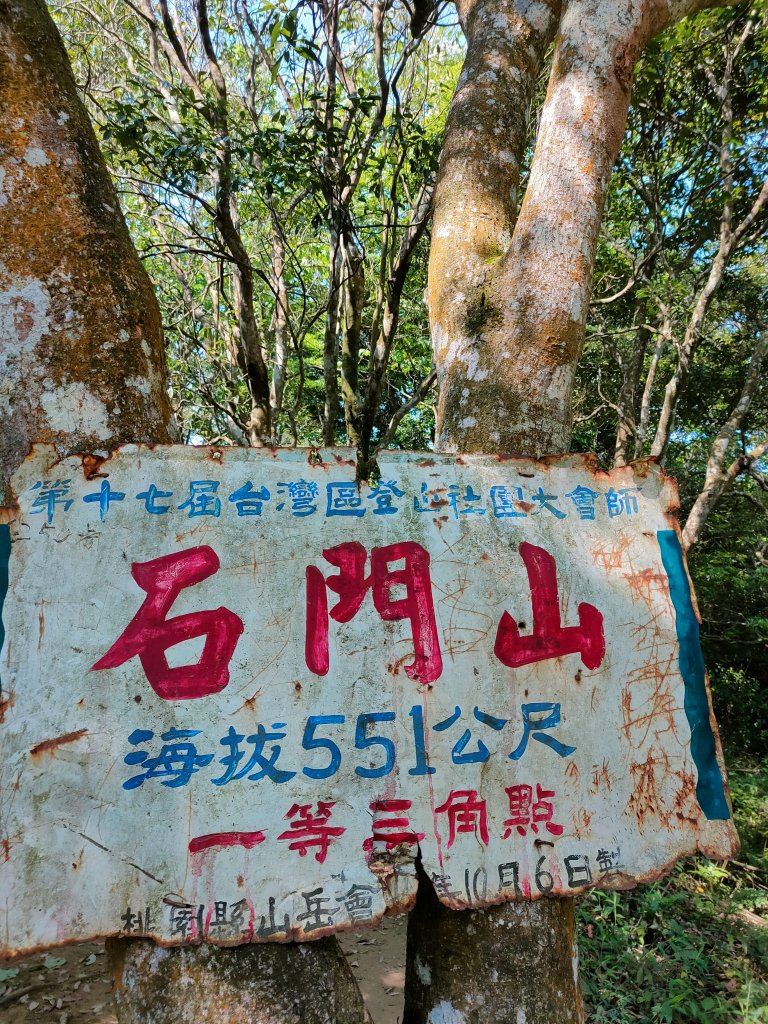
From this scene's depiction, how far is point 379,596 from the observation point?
51.8 inches

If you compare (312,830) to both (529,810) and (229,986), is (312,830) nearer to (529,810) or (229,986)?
(229,986)

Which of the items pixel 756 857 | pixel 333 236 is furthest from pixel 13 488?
pixel 756 857

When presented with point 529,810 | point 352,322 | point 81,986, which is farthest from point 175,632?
point 352,322

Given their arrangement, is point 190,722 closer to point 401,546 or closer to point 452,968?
point 401,546

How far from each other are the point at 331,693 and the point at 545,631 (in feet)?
1.47

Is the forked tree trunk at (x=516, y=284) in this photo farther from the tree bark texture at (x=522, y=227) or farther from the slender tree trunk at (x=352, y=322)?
the slender tree trunk at (x=352, y=322)

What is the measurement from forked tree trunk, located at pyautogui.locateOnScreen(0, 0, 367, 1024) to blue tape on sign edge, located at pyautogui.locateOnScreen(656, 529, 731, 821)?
778 mm

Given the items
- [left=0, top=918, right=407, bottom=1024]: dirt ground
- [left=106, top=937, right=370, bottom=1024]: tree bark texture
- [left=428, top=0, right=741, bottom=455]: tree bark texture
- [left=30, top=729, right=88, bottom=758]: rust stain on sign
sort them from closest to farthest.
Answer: [left=106, top=937, right=370, bottom=1024]: tree bark texture < [left=30, top=729, right=88, bottom=758]: rust stain on sign < [left=428, top=0, right=741, bottom=455]: tree bark texture < [left=0, top=918, right=407, bottom=1024]: dirt ground

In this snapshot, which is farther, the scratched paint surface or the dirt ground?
the dirt ground

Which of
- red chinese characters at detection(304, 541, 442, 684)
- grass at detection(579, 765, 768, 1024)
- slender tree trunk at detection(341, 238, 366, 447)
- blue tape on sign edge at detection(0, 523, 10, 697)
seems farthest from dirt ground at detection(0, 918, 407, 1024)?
slender tree trunk at detection(341, 238, 366, 447)

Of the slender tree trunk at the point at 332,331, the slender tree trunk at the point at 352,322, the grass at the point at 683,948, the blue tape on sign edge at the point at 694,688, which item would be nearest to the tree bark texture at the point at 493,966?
the blue tape on sign edge at the point at 694,688

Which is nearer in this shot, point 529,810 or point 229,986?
point 229,986

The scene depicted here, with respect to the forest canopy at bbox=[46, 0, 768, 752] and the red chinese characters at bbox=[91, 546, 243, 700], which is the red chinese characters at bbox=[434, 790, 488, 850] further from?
the forest canopy at bbox=[46, 0, 768, 752]

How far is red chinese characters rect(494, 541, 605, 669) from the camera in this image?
4.33 feet
